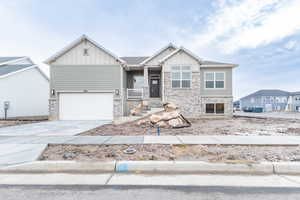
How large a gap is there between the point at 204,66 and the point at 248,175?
1146cm

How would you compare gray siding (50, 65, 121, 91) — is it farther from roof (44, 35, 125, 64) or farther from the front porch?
the front porch

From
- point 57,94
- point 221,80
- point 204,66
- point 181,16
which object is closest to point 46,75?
point 57,94

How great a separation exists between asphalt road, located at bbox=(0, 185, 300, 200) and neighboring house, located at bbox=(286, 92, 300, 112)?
54264 mm

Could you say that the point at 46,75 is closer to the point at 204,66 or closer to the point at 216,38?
the point at 204,66

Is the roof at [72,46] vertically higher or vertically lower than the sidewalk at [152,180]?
higher

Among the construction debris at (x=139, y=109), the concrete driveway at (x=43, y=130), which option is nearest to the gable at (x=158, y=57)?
the construction debris at (x=139, y=109)

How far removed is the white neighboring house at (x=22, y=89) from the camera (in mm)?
14068

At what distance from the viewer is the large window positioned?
12812 millimetres

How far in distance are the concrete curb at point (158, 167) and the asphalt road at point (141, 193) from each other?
2.18 feet

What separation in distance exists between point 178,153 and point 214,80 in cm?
1118

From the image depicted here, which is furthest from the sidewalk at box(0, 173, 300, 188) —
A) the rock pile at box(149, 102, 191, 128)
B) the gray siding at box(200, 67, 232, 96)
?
the gray siding at box(200, 67, 232, 96)

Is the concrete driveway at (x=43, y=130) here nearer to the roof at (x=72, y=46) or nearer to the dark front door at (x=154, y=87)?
the roof at (x=72, y=46)

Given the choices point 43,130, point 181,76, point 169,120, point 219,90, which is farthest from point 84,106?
point 219,90

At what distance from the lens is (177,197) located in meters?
2.30
